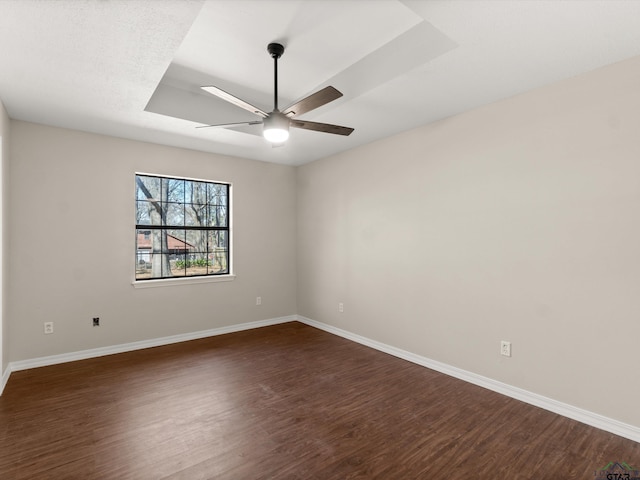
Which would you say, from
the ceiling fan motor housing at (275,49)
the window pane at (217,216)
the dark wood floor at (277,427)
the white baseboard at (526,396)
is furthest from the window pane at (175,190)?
the white baseboard at (526,396)

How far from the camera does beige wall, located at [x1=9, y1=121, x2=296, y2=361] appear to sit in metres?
3.25

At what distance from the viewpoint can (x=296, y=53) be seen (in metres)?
2.43

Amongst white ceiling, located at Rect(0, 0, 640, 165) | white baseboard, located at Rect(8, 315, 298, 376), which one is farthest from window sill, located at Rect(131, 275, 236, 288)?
white ceiling, located at Rect(0, 0, 640, 165)

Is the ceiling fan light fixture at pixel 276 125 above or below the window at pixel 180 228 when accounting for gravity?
above

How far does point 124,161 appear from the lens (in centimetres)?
377

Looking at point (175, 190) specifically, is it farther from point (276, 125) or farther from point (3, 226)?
point (276, 125)

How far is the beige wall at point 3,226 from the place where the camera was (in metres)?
2.79

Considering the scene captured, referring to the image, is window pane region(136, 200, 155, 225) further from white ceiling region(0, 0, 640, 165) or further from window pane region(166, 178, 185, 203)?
white ceiling region(0, 0, 640, 165)

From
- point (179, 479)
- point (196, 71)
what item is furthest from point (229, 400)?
point (196, 71)

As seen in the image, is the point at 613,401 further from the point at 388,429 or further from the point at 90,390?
the point at 90,390

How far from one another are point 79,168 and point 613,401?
A: 5143 millimetres

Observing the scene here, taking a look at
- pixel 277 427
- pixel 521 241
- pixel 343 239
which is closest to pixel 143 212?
pixel 343 239

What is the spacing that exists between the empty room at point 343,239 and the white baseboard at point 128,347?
24 mm

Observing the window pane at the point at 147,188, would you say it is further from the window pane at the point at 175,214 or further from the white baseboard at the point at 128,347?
the white baseboard at the point at 128,347
